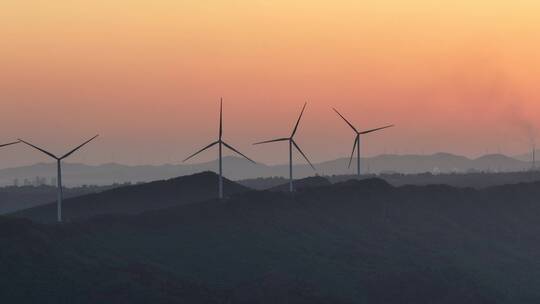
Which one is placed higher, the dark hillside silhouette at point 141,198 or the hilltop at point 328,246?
the dark hillside silhouette at point 141,198

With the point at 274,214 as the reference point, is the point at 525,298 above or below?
below

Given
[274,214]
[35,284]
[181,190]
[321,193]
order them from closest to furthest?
[35,284] < [274,214] < [321,193] < [181,190]

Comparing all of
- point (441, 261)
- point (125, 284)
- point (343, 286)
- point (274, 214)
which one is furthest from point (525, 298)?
point (125, 284)

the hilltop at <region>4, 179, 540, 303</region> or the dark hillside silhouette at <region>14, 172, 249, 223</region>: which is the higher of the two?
the dark hillside silhouette at <region>14, 172, 249, 223</region>

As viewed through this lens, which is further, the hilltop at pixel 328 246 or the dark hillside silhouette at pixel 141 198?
the dark hillside silhouette at pixel 141 198

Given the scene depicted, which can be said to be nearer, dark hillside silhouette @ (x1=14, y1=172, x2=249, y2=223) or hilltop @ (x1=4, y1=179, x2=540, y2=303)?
hilltop @ (x1=4, y1=179, x2=540, y2=303)

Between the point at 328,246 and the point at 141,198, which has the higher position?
the point at 141,198

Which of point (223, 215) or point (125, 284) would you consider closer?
point (125, 284)

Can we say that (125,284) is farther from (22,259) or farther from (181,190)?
(181,190)

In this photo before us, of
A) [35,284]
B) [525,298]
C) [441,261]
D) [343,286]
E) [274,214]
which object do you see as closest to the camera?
[35,284]

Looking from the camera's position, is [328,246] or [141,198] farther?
[141,198]
